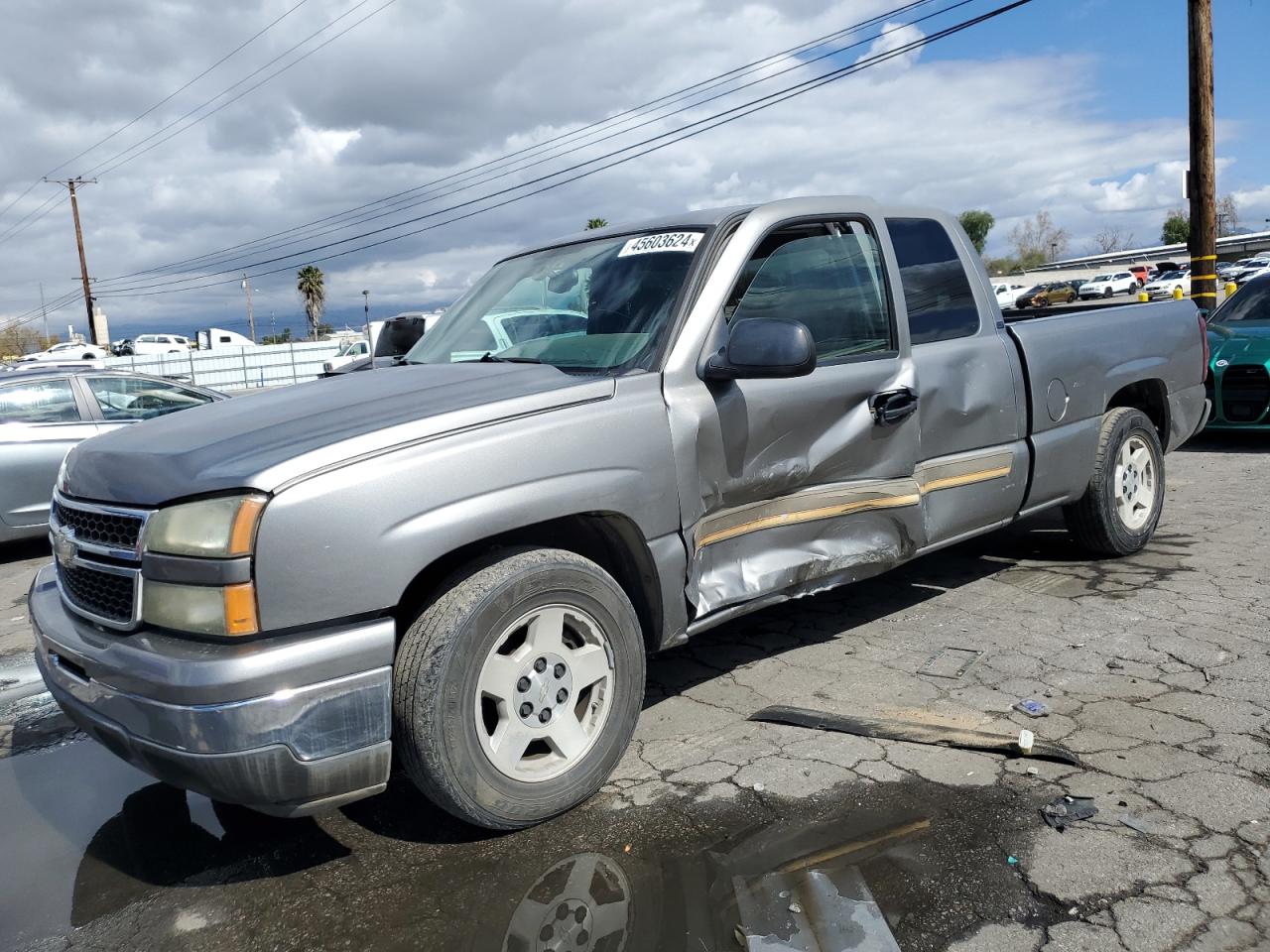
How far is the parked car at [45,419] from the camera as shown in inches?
313

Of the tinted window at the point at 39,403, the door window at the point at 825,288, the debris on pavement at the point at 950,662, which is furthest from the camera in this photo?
the tinted window at the point at 39,403

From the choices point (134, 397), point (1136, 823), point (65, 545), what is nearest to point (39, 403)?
point (134, 397)

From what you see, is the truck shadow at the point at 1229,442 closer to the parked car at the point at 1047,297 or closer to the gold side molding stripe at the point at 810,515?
the gold side molding stripe at the point at 810,515

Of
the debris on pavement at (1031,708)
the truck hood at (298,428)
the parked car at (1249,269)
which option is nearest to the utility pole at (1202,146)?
the debris on pavement at (1031,708)

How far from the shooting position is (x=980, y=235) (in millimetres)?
106438

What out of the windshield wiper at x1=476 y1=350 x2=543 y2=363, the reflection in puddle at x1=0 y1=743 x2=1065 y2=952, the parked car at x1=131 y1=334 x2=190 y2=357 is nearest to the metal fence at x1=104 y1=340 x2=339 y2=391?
the parked car at x1=131 y1=334 x2=190 y2=357

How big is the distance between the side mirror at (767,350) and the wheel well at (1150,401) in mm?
Result: 3097

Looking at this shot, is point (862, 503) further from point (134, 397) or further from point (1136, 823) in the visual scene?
point (134, 397)

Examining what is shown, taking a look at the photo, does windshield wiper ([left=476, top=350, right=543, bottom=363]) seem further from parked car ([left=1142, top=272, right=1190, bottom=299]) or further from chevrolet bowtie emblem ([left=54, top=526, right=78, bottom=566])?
parked car ([left=1142, top=272, right=1190, bottom=299])

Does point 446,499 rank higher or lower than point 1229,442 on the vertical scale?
higher

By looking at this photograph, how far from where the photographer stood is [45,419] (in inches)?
325

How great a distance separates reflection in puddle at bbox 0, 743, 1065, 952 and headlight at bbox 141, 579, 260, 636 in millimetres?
826

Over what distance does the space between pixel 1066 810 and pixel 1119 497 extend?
10.1 feet

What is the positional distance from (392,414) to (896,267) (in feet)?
7.89
